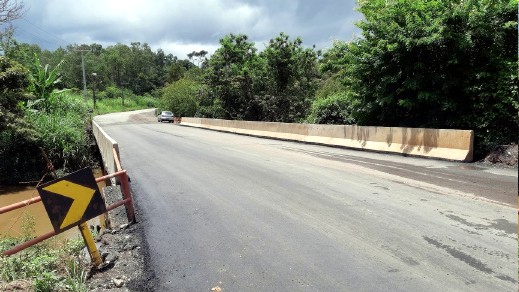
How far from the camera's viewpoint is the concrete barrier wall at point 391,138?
11797mm

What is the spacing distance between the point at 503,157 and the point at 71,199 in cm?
1079

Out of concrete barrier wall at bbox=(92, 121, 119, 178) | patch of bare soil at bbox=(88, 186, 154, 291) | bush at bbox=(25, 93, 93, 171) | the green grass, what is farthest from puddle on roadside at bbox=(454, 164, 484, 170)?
bush at bbox=(25, 93, 93, 171)

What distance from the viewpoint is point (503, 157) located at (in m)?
10.9

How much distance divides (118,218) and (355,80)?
12171mm

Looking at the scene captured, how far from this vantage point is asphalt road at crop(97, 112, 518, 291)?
4570 millimetres

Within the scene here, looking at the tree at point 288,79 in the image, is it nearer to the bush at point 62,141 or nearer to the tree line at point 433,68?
the tree line at point 433,68

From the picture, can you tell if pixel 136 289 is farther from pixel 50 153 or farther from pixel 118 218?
pixel 50 153

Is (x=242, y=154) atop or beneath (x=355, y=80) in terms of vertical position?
beneath

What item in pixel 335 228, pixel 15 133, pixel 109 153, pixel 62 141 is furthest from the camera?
pixel 62 141

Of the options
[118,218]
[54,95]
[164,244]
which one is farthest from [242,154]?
[54,95]

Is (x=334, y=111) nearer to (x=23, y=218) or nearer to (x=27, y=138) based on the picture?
(x=27, y=138)

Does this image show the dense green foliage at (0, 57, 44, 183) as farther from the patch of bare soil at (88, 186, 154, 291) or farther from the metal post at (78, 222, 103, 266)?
the metal post at (78, 222, 103, 266)

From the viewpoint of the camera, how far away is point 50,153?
1986 cm

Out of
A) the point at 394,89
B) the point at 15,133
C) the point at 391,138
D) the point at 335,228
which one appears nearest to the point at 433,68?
the point at 394,89
